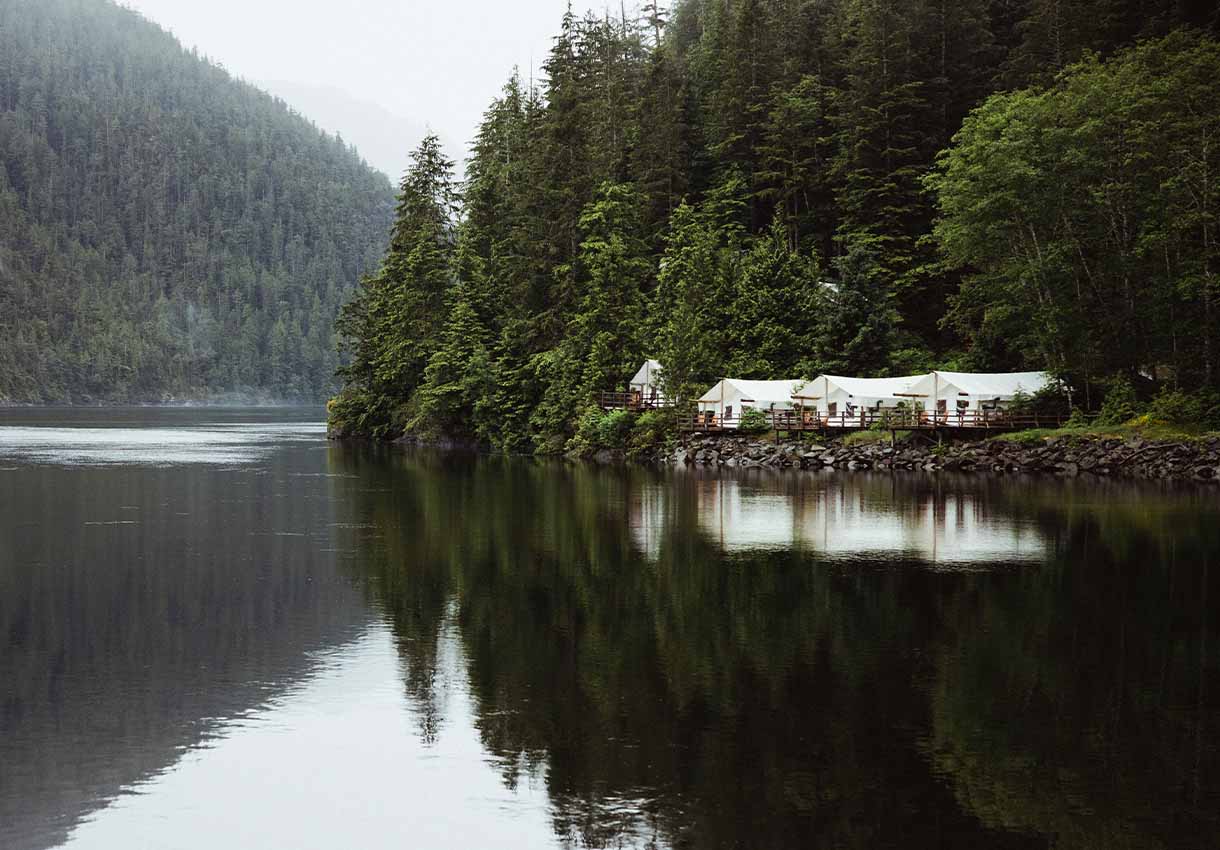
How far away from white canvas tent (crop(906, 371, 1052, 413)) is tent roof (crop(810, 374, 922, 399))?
1.26 metres

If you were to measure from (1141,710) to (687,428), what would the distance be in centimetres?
5465

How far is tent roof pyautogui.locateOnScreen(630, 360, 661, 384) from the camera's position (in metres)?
72.6

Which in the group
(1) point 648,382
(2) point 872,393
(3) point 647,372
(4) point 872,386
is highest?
(3) point 647,372

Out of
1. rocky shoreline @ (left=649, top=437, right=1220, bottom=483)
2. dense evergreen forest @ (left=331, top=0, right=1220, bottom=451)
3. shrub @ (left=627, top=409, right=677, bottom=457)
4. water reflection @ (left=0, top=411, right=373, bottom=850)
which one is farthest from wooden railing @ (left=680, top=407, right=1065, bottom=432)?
water reflection @ (left=0, top=411, right=373, bottom=850)

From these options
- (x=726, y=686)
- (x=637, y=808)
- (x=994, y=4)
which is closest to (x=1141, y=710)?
(x=726, y=686)

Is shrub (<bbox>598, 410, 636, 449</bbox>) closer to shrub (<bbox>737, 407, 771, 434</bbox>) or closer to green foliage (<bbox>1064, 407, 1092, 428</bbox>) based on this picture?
shrub (<bbox>737, 407, 771, 434</bbox>)

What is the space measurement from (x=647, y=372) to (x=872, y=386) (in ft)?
46.1

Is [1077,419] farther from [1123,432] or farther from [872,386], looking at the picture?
[872,386]

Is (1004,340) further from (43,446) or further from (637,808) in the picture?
(637,808)

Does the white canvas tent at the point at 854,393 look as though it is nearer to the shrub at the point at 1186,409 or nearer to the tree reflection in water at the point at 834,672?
the shrub at the point at 1186,409

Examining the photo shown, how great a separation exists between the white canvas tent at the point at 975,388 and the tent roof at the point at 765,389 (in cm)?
683

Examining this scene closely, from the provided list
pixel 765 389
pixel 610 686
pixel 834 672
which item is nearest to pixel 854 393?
pixel 765 389

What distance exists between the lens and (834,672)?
1488cm

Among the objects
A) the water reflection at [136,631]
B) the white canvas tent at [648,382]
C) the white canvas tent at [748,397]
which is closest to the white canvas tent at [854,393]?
the white canvas tent at [748,397]
